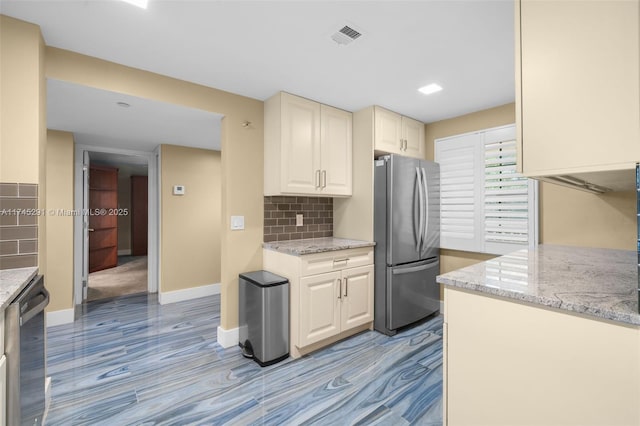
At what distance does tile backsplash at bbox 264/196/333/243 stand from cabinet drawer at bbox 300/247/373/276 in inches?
25.4

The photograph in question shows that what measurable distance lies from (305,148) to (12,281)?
2.15 metres

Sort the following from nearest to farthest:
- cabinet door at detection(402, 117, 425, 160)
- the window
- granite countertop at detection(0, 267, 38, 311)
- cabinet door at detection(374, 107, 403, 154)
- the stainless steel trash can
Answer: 1. granite countertop at detection(0, 267, 38, 311)
2. the stainless steel trash can
3. the window
4. cabinet door at detection(374, 107, 403, 154)
5. cabinet door at detection(402, 117, 425, 160)

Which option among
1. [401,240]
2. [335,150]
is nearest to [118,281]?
[335,150]

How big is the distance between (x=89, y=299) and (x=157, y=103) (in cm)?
321

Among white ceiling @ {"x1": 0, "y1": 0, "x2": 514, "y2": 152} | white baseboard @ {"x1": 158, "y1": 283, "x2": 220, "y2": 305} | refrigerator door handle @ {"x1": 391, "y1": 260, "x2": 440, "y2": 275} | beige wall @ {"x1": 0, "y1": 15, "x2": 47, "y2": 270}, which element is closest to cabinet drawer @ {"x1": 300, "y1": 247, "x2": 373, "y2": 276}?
refrigerator door handle @ {"x1": 391, "y1": 260, "x2": 440, "y2": 275}

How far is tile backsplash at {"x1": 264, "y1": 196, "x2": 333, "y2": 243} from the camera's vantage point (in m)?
2.94

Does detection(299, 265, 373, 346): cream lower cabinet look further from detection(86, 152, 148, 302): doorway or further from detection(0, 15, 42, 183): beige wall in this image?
detection(86, 152, 148, 302): doorway

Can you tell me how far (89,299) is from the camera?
396cm

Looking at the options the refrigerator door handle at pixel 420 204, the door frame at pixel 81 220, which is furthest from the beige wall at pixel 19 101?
the refrigerator door handle at pixel 420 204

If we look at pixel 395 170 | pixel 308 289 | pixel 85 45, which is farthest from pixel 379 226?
pixel 85 45

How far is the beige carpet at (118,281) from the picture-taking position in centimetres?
429

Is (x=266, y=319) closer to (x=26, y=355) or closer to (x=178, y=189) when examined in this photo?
(x=26, y=355)

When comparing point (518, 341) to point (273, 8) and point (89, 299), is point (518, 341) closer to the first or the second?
point (273, 8)

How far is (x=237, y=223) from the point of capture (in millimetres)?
2695
